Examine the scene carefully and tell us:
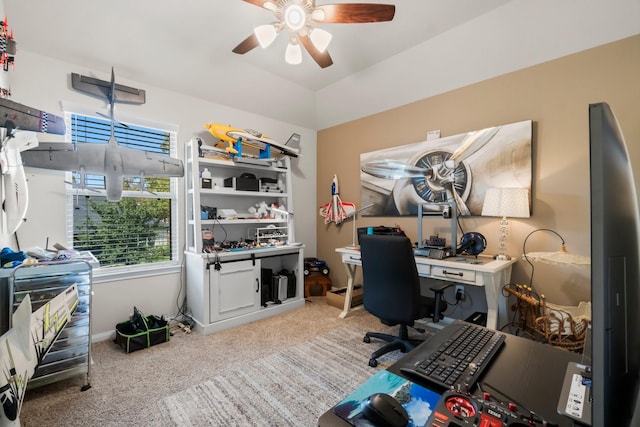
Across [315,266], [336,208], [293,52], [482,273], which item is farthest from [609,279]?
[315,266]

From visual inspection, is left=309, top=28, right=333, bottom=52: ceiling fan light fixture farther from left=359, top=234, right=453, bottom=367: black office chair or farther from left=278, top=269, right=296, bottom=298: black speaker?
left=278, top=269, right=296, bottom=298: black speaker

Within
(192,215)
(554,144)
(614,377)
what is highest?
(554,144)

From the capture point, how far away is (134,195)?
296 cm

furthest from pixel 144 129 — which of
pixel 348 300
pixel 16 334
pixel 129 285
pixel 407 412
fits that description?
pixel 407 412

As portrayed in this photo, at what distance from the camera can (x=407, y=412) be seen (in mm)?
670

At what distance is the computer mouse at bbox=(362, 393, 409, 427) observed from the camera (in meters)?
0.61

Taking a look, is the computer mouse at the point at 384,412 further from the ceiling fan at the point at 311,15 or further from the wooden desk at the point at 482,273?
the ceiling fan at the point at 311,15

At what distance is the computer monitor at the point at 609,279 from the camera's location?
1.27ft

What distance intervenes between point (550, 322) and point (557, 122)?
1634mm

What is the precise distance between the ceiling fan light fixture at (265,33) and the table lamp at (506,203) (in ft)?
7.24

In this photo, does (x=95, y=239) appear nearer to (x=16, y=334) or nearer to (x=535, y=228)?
(x=16, y=334)

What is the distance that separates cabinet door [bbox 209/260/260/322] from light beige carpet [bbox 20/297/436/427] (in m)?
0.19

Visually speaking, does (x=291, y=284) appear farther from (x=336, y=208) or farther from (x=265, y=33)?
(x=265, y=33)

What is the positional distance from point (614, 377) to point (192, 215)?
10.9 feet
